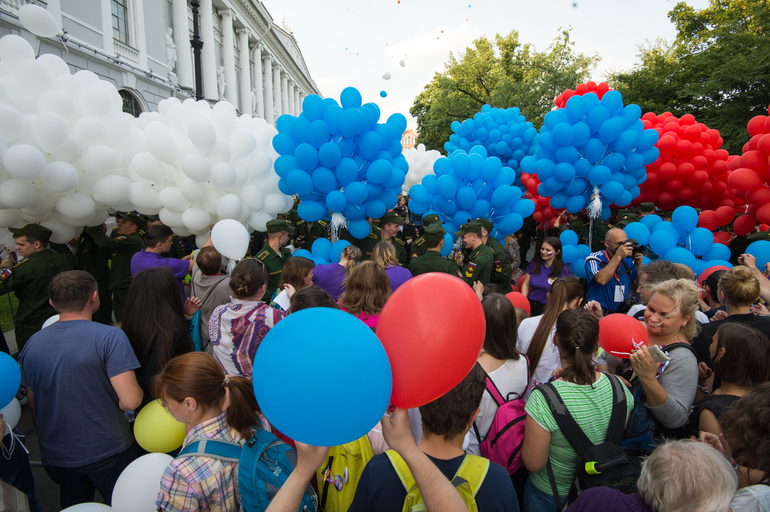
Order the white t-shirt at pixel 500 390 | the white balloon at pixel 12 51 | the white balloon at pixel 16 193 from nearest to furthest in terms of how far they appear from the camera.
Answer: the white t-shirt at pixel 500 390 < the white balloon at pixel 16 193 < the white balloon at pixel 12 51

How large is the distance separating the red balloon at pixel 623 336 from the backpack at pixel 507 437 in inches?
24.1

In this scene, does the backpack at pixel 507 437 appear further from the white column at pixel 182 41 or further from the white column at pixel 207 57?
the white column at pixel 207 57

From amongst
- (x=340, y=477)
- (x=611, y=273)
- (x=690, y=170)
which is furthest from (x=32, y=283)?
(x=690, y=170)

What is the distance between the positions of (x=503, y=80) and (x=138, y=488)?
19.2 metres

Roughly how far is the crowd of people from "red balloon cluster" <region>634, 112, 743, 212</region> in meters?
4.22

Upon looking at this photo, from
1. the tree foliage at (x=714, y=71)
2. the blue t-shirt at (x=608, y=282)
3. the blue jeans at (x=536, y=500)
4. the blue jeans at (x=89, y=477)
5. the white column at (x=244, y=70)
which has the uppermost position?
the white column at (x=244, y=70)

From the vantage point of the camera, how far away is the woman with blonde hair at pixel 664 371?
6.09ft

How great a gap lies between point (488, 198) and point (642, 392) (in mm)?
3538

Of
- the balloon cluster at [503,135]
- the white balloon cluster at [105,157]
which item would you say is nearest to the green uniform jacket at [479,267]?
the white balloon cluster at [105,157]

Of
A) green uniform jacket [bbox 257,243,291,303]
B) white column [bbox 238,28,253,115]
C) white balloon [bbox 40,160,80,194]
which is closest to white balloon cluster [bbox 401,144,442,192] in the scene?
green uniform jacket [bbox 257,243,291,303]

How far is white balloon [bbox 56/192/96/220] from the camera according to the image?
3.82 metres

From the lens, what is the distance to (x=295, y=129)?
4672 mm

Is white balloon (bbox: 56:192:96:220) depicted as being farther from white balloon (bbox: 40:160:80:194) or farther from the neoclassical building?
the neoclassical building

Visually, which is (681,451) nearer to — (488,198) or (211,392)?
(211,392)
